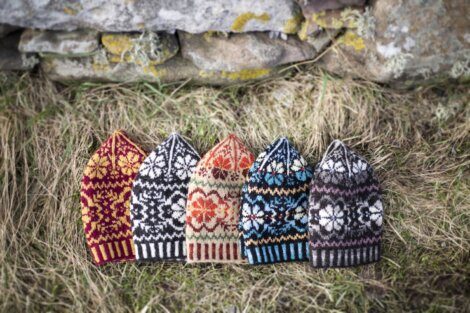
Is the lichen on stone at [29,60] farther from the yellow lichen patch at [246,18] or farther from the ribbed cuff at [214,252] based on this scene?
the ribbed cuff at [214,252]

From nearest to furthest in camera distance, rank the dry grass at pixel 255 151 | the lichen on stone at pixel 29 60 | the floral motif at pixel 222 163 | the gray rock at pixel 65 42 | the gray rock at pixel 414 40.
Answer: the gray rock at pixel 414 40
the dry grass at pixel 255 151
the floral motif at pixel 222 163
the gray rock at pixel 65 42
the lichen on stone at pixel 29 60

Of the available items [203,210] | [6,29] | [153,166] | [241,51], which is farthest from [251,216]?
[6,29]

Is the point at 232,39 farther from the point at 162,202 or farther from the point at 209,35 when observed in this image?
the point at 162,202

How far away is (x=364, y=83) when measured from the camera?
2.79m

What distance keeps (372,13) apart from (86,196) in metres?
1.73

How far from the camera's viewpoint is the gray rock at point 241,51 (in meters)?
2.71

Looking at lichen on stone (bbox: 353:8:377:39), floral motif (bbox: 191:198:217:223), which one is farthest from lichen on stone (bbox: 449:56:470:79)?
floral motif (bbox: 191:198:217:223)

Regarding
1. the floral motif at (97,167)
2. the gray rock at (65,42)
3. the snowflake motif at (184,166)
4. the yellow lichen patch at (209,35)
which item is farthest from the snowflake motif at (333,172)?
the gray rock at (65,42)

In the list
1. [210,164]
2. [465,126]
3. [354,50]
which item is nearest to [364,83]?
[354,50]

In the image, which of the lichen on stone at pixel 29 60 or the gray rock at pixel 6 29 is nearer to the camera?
the gray rock at pixel 6 29

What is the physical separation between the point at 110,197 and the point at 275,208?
2.94 feet

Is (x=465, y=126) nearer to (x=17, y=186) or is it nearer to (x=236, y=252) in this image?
(x=236, y=252)

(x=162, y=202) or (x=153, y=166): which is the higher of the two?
(x=153, y=166)

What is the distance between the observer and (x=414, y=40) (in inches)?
98.1
